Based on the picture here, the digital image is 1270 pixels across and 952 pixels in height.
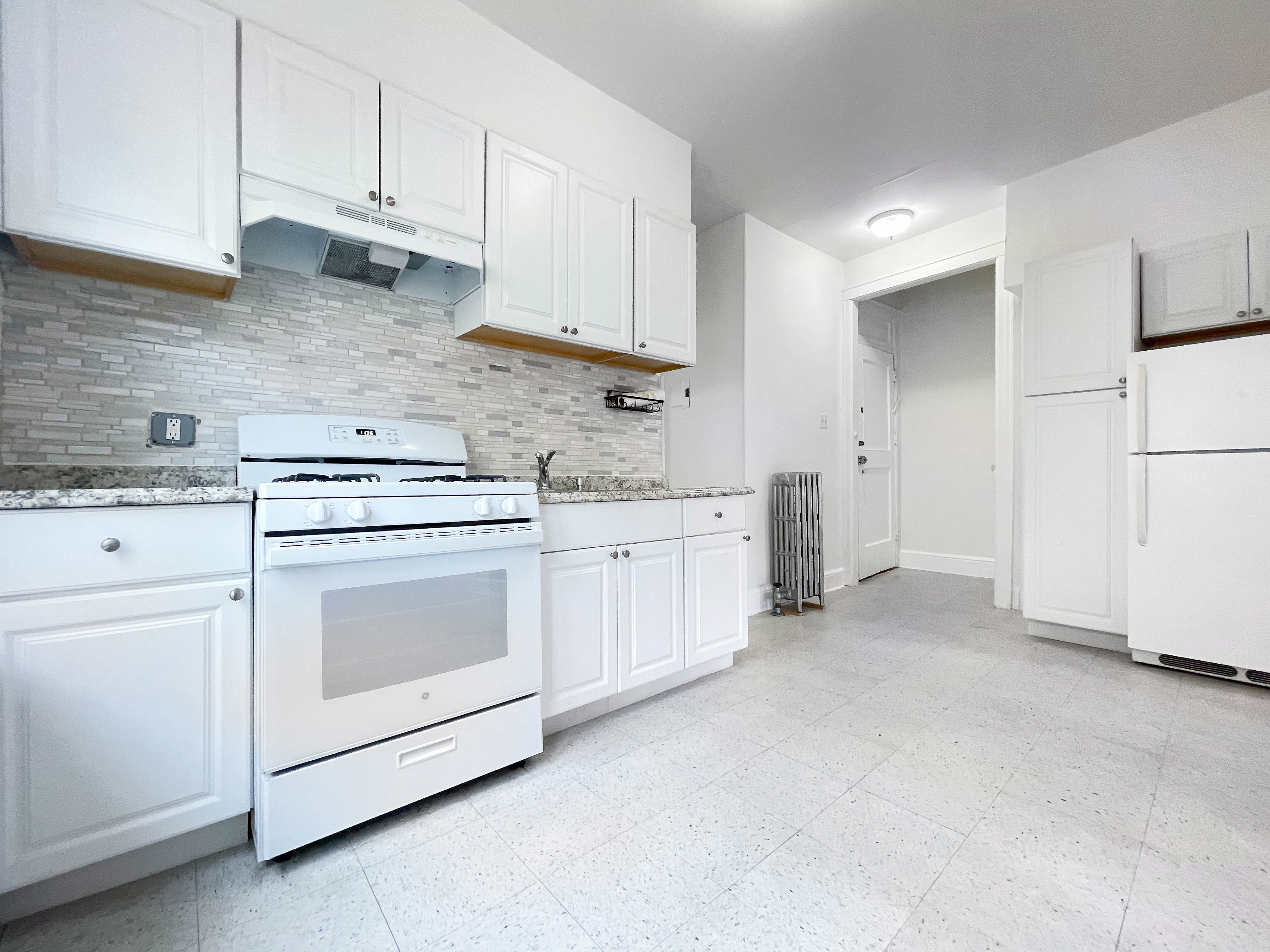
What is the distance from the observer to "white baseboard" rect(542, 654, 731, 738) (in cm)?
195

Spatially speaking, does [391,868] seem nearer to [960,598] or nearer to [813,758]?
[813,758]

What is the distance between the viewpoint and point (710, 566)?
236 centimetres

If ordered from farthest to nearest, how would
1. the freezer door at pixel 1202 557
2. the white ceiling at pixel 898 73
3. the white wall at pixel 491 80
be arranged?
the freezer door at pixel 1202 557 < the white ceiling at pixel 898 73 < the white wall at pixel 491 80

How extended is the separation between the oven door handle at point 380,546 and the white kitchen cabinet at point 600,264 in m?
1.03

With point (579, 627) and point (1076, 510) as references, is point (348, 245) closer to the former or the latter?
point (579, 627)

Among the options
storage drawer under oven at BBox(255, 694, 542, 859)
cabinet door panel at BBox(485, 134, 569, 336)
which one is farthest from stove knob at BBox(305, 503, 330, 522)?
cabinet door panel at BBox(485, 134, 569, 336)

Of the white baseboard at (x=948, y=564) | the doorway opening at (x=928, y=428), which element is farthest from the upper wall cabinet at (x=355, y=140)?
the white baseboard at (x=948, y=564)

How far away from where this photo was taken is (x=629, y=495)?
203cm

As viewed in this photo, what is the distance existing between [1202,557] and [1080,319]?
1284 millimetres

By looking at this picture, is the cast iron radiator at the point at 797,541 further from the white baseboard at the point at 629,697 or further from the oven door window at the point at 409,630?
the oven door window at the point at 409,630

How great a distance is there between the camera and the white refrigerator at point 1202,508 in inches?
86.1

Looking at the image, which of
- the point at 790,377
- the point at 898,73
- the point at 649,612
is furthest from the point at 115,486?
the point at 790,377

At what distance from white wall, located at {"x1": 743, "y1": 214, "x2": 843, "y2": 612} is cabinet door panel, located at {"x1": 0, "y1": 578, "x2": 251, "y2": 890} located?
2951 mm

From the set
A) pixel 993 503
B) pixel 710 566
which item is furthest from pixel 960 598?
pixel 710 566
